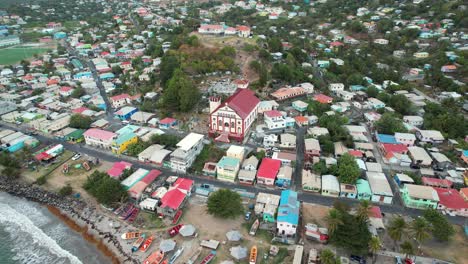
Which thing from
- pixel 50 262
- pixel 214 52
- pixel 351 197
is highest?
pixel 214 52

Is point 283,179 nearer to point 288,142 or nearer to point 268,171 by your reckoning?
point 268,171

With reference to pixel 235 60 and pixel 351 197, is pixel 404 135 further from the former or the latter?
pixel 235 60

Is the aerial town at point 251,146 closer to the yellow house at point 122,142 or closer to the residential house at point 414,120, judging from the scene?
the residential house at point 414,120

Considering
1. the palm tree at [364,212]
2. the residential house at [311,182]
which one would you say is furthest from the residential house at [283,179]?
the palm tree at [364,212]

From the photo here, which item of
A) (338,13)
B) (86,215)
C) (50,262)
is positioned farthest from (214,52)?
(338,13)

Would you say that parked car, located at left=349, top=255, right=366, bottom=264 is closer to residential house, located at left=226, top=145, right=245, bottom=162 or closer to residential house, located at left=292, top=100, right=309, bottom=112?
residential house, located at left=226, top=145, right=245, bottom=162

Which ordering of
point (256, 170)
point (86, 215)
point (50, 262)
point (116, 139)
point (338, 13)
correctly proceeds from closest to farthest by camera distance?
point (50, 262), point (86, 215), point (256, 170), point (116, 139), point (338, 13)

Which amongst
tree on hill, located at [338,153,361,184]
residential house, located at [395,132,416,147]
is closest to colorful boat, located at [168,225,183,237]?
tree on hill, located at [338,153,361,184]

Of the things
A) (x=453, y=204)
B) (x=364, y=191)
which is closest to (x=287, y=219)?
(x=364, y=191)
